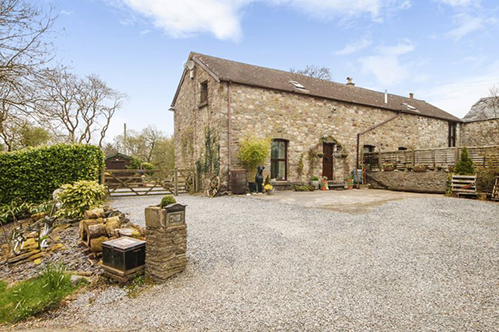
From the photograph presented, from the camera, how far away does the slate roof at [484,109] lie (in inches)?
910

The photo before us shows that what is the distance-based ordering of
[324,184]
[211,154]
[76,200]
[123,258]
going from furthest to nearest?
[324,184], [211,154], [76,200], [123,258]

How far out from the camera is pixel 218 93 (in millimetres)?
11656

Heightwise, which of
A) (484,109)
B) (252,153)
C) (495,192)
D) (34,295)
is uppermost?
(484,109)

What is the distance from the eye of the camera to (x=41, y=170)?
319 inches

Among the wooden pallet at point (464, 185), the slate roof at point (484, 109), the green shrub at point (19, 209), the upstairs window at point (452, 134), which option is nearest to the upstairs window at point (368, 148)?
the wooden pallet at point (464, 185)

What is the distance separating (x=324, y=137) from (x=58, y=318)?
1292 centimetres

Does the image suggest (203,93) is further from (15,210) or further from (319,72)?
(319,72)

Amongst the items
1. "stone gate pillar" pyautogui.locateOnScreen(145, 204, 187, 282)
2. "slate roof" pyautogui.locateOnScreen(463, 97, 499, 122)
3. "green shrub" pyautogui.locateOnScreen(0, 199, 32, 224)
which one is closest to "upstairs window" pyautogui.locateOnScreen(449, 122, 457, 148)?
"slate roof" pyautogui.locateOnScreen(463, 97, 499, 122)

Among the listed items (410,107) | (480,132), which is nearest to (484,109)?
(480,132)

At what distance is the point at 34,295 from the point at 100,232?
1328 mm

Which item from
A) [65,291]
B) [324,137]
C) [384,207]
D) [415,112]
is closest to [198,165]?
[324,137]

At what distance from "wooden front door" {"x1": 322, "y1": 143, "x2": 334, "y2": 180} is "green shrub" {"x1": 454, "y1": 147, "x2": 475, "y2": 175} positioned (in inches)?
220

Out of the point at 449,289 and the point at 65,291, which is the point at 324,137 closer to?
A: the point at 449,289

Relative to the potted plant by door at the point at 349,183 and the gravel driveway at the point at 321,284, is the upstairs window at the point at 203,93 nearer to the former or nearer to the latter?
the gravel driveway at the point at 321,284
